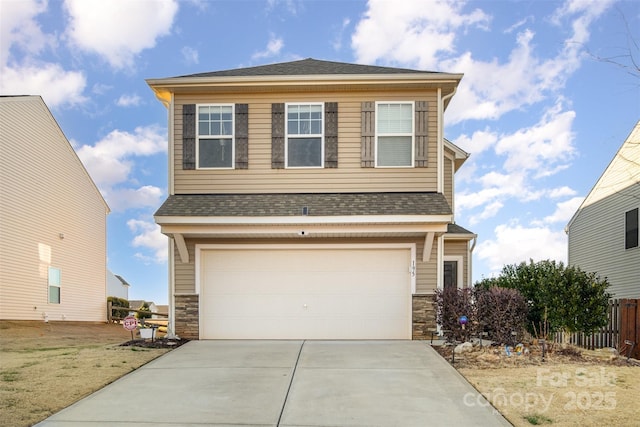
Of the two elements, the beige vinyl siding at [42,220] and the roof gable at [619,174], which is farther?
the beige vinyl siding at [42,220]

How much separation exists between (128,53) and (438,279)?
10.4 m

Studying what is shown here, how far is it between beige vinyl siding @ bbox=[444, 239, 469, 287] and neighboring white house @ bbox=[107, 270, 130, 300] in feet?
74.4

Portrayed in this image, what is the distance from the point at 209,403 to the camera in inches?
261

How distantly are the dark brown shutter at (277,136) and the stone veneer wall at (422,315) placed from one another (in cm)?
428

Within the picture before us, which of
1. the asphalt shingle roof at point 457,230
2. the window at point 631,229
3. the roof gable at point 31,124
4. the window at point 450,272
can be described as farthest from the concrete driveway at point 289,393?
the roof gable at point 31,124

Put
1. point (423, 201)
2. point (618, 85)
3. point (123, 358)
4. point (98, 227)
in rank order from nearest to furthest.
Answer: point (618, 85)
point (123, 358)
point (423, 201)
point (98, 227)

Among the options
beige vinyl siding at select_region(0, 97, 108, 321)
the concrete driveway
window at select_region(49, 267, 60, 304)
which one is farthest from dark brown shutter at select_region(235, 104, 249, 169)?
window at select_region(49, 267, 60, 304)

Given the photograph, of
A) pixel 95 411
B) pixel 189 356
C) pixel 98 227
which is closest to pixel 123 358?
pixel 189 356

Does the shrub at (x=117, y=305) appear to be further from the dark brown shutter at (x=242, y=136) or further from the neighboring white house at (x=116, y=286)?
the dark brown shutter at (x=242, y=136)

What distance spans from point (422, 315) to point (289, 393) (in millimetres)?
5279

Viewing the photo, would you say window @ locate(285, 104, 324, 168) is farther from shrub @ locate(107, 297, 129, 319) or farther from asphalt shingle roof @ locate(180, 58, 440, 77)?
shrub @ locate(107, 297, 129, 319)

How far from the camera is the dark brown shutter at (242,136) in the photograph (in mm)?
12055

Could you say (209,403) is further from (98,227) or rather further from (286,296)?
(98,227)

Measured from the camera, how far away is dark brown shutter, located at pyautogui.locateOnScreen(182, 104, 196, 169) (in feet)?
39.7
